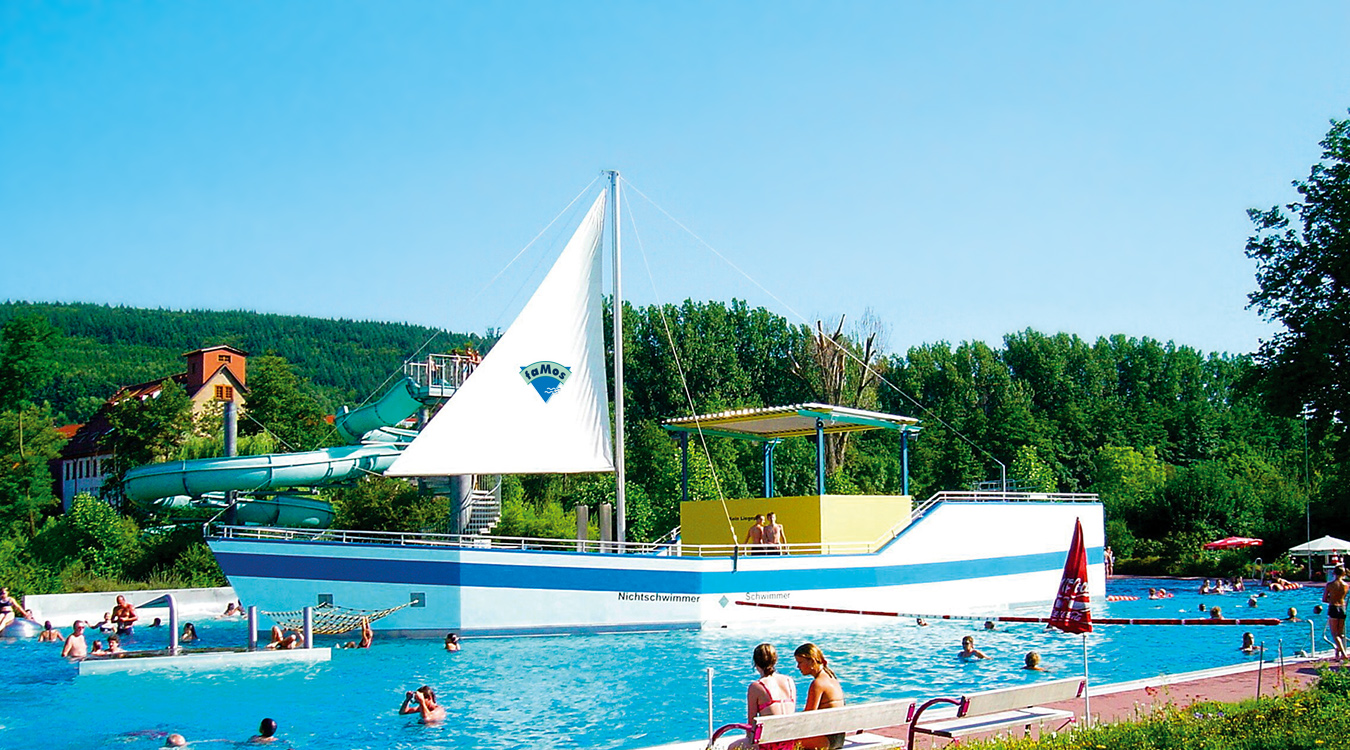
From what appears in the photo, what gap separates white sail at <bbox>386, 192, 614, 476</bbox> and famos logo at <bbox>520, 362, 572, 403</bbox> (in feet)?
0.06

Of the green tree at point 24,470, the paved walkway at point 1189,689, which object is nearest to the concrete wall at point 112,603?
the green tree at point 24,470

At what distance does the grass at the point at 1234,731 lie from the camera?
7648 millimetres

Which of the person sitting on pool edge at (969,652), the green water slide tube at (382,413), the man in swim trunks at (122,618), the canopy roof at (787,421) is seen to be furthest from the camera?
Result: the green water slide tube at (382,413)

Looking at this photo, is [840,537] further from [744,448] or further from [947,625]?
[744,448]

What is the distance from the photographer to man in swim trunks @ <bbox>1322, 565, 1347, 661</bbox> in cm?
1364

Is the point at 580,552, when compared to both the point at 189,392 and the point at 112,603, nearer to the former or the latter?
the point at 112,603

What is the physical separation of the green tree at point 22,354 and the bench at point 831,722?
44448mm

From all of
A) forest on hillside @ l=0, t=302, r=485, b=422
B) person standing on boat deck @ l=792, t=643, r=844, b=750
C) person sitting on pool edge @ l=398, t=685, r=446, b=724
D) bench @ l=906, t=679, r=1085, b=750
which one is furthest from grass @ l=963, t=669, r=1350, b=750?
forest on hillside @ l=0, t=302, r=485, b=422

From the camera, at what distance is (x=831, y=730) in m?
8.12

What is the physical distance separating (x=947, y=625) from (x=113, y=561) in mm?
24268

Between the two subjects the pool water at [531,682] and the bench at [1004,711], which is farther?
the pool water at [531,682]

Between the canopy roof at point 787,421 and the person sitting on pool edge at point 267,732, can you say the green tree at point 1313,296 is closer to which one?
the canopy roof at point 787,421

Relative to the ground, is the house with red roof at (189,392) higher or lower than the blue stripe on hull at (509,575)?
higher

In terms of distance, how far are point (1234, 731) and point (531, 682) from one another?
10.5 meters
